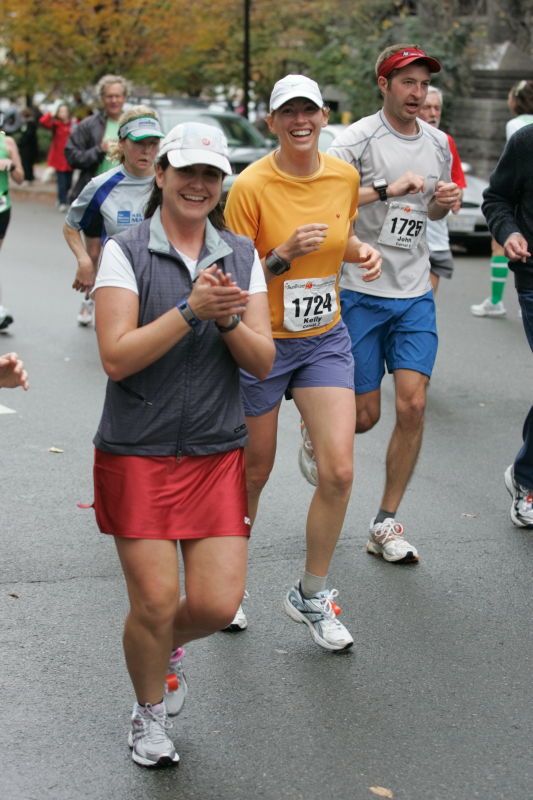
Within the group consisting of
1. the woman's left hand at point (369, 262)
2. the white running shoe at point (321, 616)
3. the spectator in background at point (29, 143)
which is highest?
the woman's left hand at point (369, 262)

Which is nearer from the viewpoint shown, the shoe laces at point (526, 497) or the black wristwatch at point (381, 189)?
the black wristwatch at point (381, 189)

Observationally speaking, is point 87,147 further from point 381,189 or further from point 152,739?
point 152,739

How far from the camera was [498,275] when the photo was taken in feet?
43.2

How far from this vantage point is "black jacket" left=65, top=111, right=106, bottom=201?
1173 centimetres

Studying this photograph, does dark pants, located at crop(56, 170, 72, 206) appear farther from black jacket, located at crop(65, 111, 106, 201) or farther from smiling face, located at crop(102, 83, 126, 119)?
smiling face, located at crop(102, 83, 126, 119)

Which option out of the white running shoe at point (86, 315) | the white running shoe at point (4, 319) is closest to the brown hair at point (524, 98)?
the white running shoe at point (86, 315)

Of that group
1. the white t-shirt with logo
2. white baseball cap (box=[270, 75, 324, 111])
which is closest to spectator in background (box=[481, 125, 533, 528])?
the white t-shirt with logo

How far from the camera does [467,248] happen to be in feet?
63.0

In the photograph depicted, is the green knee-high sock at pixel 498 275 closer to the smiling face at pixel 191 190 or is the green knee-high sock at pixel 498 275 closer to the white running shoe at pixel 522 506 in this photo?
the white running shoe at pixel 522 506

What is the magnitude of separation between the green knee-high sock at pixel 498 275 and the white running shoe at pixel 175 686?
8.86 m

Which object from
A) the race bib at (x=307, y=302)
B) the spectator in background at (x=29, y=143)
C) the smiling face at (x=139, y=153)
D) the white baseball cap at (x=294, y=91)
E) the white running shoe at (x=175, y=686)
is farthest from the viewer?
the spectator in background at (x=29, y=143)

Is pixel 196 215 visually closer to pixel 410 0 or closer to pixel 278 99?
pixel 278 99

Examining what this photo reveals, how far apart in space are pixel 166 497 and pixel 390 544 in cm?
227

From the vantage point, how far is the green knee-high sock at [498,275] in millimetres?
12961
